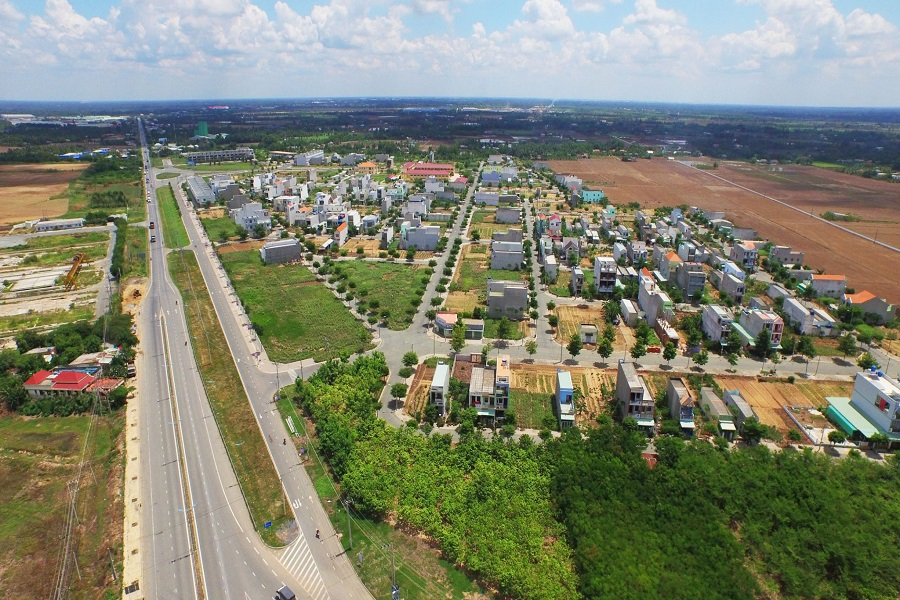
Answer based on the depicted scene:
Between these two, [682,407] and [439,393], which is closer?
[682,407]

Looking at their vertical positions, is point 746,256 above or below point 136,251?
above

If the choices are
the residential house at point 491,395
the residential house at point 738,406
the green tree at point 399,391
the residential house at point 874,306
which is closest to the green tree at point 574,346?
the residential house at point 491,395

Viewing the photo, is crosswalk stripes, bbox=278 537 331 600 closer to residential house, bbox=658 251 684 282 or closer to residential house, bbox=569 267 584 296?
residential house, bbox=569 267 584 296

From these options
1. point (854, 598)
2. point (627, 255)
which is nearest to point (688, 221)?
point (627, 255)

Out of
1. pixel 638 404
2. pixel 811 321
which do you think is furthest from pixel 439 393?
pixel 811 321

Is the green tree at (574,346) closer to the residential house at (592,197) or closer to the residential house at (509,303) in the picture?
the residential house at (509,303)

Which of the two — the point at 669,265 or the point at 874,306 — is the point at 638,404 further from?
the point at 874,306
